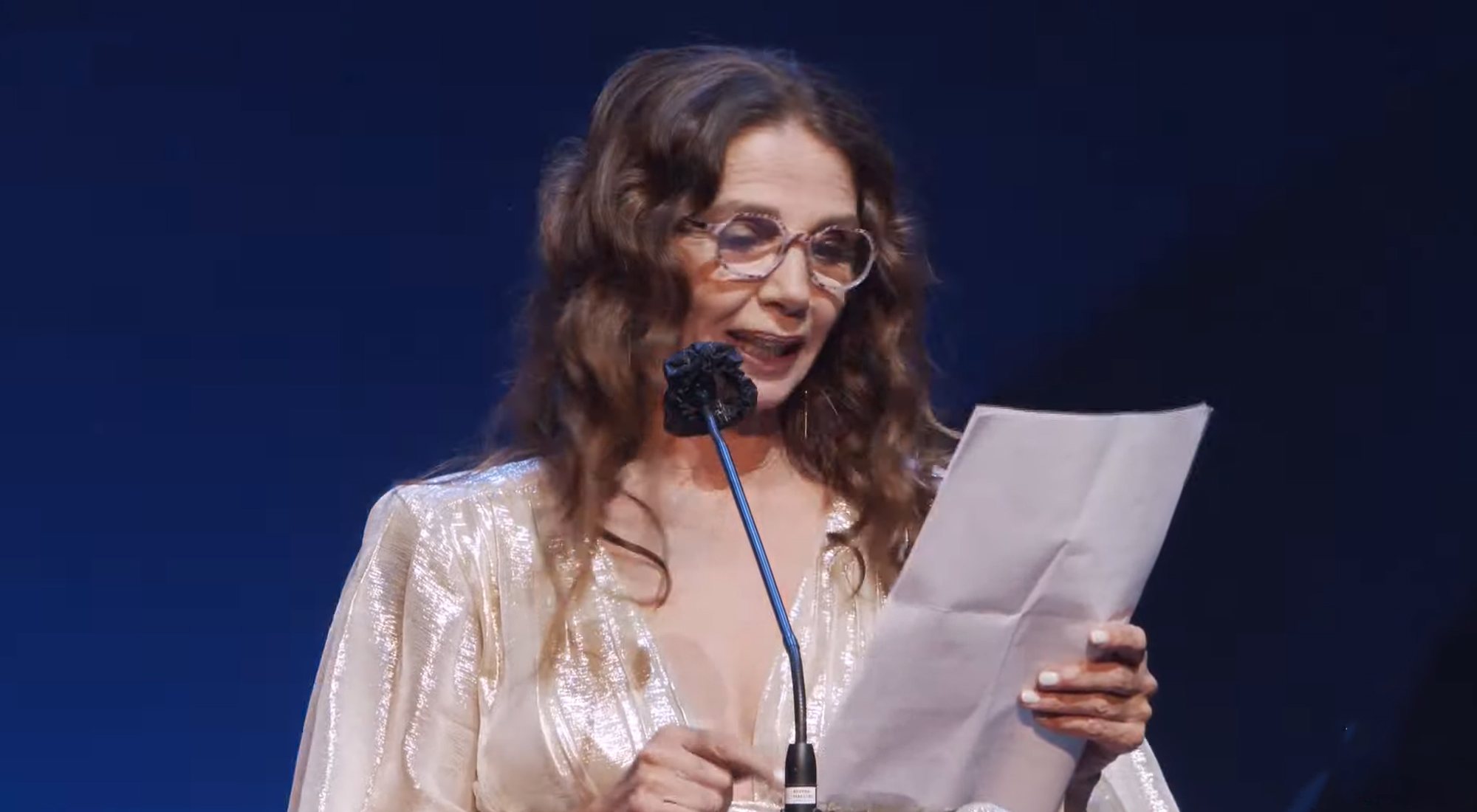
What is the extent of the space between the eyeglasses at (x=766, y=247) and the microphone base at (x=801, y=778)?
586mm

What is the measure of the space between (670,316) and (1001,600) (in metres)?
0.52

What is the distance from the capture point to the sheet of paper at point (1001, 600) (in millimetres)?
1173

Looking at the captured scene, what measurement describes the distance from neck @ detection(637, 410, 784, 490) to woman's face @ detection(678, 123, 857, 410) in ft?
0.24

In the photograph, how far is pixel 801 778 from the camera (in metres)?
1.08

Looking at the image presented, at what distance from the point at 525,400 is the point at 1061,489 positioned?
70 cm

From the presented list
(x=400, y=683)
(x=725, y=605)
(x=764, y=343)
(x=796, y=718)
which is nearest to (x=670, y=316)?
(x=764, y=343)

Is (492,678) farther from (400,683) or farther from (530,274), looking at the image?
(530,274)

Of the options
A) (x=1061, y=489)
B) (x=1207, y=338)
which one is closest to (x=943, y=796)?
(x=1061, y=489)

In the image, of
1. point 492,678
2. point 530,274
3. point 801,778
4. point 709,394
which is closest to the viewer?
point 801,778

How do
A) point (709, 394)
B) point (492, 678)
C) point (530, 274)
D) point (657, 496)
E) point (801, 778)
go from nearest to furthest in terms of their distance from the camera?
point (801, 778), point (709, 394), point (492, 678), point (657, 496), point (530, 274)

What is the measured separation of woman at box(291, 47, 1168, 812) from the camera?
5.02ft

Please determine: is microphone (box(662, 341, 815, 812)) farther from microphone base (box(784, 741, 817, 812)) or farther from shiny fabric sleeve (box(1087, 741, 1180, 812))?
shiny fabric sleeve (box(1087, 741, 1180, 812))

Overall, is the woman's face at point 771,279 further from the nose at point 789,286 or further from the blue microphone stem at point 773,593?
the blue microphone stem at point 773,593

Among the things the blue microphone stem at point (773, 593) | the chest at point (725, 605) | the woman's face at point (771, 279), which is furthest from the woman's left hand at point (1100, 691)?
the woman's face at point (771, 279)
